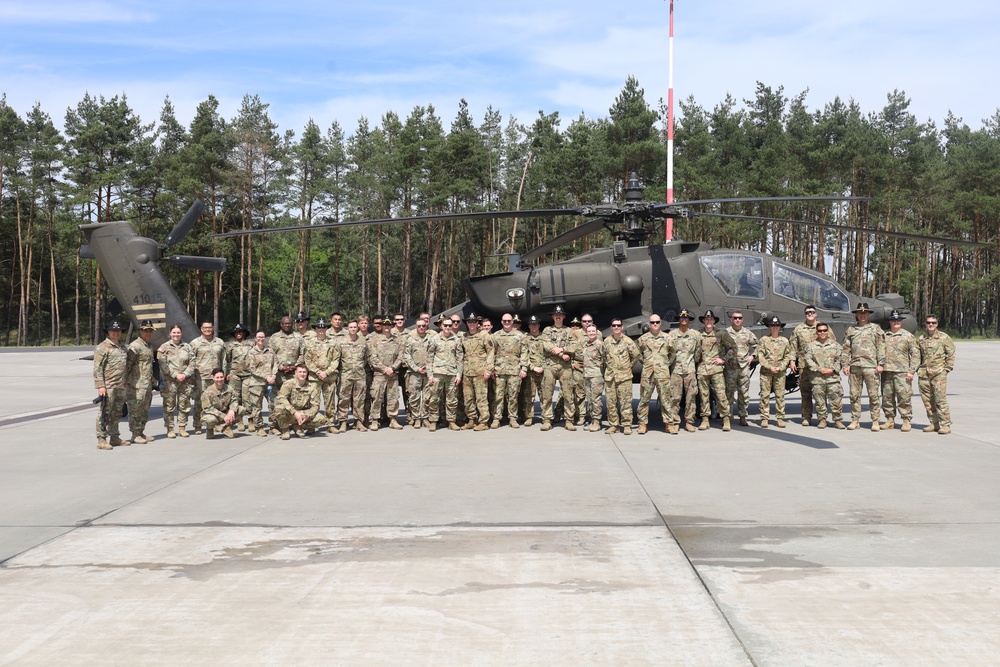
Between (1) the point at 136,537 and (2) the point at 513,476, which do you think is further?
(2) the point at 513,476

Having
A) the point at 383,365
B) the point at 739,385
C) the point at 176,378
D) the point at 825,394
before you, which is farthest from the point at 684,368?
the point at 176,378

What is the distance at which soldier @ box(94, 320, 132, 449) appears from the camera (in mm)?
9008

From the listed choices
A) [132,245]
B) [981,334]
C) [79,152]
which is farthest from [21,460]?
[981,334]

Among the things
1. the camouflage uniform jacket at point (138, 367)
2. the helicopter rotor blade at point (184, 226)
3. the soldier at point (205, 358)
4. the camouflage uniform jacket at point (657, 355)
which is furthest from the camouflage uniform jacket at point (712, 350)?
the helicopter rotor blade at point (184, 226)

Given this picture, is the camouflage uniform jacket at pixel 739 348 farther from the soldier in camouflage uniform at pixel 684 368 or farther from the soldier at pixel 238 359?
the soldier at pixel 238 359

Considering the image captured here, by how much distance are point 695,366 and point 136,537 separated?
710 cm

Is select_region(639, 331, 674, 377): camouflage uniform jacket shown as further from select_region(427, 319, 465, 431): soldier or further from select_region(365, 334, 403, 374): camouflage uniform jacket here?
select_region(365, 334, 403, 374): camouflage uniform jacket

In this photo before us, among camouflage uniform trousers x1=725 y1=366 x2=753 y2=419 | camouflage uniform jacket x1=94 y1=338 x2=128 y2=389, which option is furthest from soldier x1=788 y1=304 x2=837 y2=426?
camouflage uniform jacket x1=94 y1=338 x2=128 y2=389

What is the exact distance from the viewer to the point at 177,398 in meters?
10.1

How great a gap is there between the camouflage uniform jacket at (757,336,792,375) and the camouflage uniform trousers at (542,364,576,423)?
8.30ft

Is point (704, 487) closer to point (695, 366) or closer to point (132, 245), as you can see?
point (695, 366)

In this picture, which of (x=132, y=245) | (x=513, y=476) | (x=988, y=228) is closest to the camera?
(x=513, y=476)

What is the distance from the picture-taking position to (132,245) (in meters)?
12.0

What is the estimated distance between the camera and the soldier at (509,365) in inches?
408
